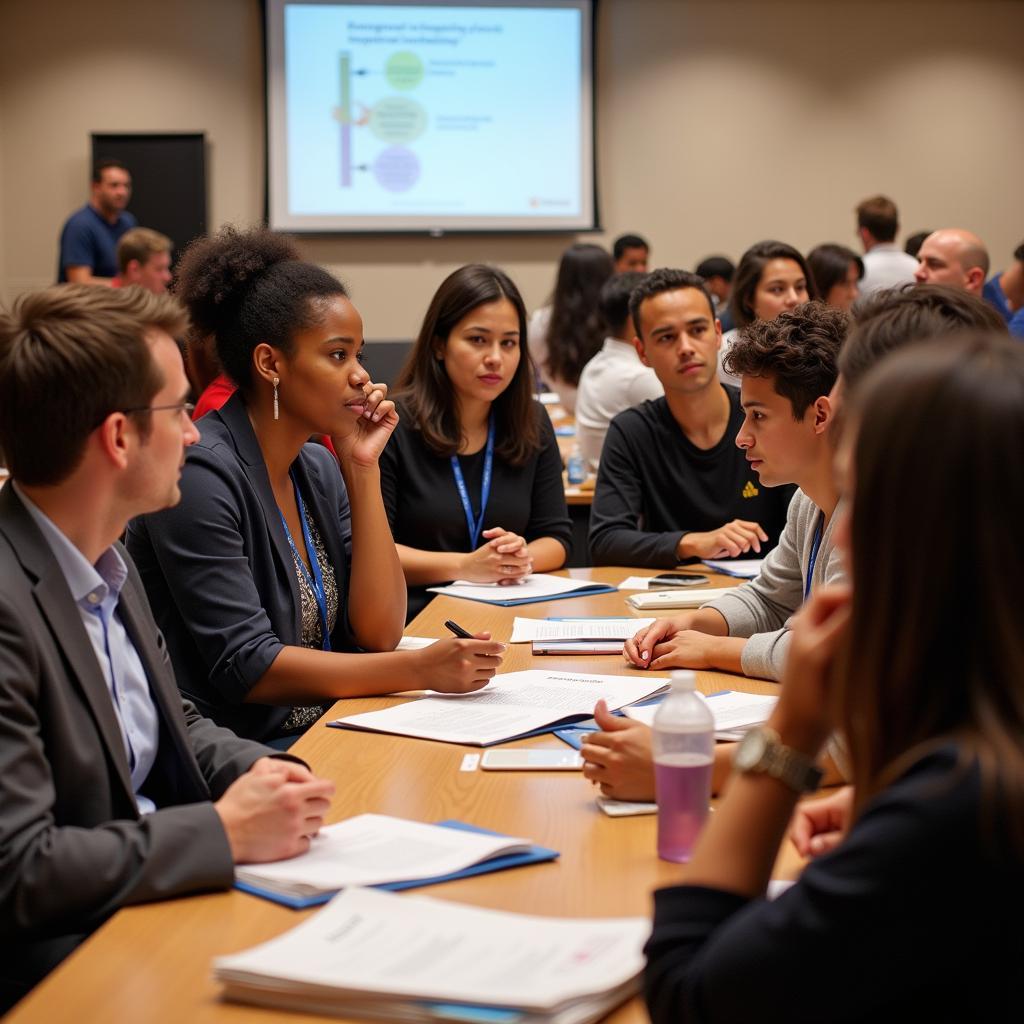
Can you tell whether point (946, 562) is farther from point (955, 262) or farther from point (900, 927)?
point (955, 262)

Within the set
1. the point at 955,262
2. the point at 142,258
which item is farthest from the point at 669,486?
the point at 142,258

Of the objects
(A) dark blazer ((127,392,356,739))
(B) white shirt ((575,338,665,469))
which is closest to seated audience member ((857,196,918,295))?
(B) white shirt ((575,338,665,469))

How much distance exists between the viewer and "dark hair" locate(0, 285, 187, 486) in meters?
1.45

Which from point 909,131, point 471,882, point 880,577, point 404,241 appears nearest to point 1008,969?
point 880,577

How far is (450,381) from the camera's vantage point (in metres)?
3.50

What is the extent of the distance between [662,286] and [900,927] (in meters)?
2.98

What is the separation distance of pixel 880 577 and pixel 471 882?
25.0 inches

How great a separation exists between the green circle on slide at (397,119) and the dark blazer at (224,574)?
689cm

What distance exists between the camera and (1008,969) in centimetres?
85

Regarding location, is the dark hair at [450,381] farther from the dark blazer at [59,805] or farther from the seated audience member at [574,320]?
the seated audience member at [574,320]

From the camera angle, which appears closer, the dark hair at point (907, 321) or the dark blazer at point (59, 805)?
the dark blazer at point (59, 805)

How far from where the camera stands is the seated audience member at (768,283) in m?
4.68

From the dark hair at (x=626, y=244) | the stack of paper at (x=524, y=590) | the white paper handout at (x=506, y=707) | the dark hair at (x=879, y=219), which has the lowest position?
the stack of paper at (x=524, y=590)

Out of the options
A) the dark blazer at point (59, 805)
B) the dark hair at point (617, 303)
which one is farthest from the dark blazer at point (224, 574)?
the dark hair at point (617, 303)
